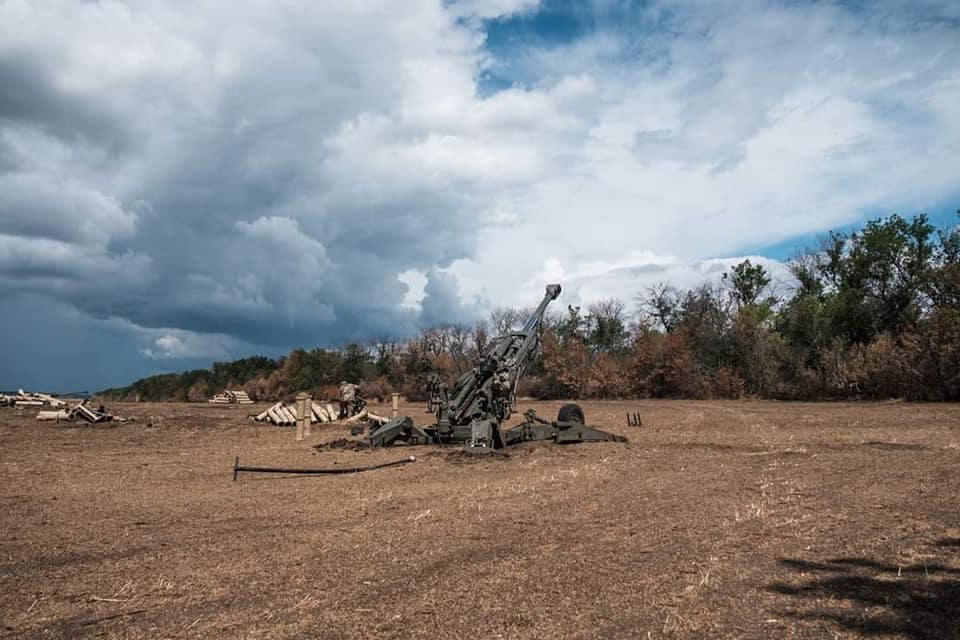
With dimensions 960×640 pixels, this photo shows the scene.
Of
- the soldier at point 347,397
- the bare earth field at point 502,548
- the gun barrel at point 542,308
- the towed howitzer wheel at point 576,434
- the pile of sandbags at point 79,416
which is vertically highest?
the gun barrel at point 542,308

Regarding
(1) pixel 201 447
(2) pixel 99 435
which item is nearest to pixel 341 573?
(1) pixel 201 447

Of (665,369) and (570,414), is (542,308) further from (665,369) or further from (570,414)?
(665,369)

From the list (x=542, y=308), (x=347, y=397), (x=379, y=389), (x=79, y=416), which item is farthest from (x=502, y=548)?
(x=379, y=389)

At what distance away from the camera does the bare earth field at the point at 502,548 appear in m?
4.39

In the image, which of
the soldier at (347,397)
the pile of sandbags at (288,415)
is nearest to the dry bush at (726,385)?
the soldier at (347,397)

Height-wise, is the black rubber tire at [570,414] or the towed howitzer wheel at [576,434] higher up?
the black rubber tire at [570,414]

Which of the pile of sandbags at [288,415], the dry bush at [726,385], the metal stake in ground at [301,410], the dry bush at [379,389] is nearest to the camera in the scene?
the metal stake in ground at [301,410]

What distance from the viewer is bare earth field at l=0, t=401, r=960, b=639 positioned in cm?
439

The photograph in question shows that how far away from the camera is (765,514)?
23.4 feet

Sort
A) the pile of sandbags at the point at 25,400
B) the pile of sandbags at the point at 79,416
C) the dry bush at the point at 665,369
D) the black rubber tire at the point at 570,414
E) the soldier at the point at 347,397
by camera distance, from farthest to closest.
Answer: the dry bush at the point at 665,369
the pile of sandbags at the point at 25,400
the pile of sandbags at the point at 79,416
the soldier at the point at 347,397
the black rubber tire at the point at 570,414

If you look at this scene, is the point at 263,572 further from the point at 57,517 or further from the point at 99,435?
the point at 99,435

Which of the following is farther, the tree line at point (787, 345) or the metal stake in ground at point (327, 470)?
the tree line at point (787, 345)

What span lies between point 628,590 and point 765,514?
3.00 metres

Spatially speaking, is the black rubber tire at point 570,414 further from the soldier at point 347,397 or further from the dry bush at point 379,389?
the dry bush at point 379,389
